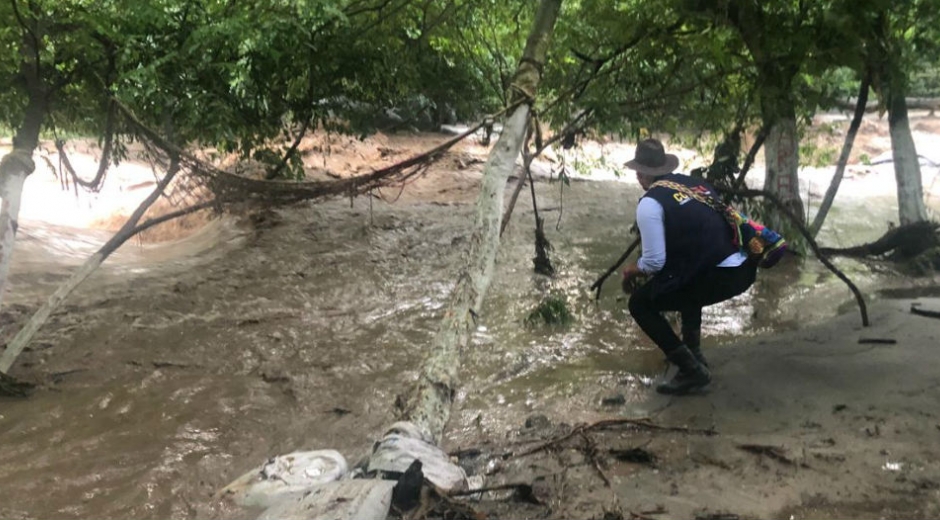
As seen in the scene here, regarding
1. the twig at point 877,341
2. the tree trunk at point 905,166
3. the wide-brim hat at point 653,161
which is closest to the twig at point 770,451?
the wide-brim hat at point 653,161

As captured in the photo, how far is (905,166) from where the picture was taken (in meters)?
7.39

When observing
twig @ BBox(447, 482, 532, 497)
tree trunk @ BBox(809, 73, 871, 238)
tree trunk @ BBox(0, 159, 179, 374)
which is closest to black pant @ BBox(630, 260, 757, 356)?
twig @ BBox(447, 482, 532, 497)

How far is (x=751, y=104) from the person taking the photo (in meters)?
5.90

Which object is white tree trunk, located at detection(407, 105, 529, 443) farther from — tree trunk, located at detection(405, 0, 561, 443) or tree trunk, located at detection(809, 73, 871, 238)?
tree trunk, located at detection(809, 73, 871, 238)

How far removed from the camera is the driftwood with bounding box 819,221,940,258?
7.09 m

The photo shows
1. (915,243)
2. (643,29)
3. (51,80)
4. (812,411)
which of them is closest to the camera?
(812,411)

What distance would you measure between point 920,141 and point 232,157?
53.6 ft

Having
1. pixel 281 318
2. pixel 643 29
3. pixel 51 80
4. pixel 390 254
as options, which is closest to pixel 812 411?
pixel 643 29

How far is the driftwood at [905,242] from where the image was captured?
709cm

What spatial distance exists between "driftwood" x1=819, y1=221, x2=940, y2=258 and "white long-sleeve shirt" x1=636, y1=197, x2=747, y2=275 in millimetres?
4070

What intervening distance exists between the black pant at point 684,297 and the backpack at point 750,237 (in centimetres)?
7

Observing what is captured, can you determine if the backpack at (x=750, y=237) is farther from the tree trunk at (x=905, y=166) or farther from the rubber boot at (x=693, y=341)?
the tree trunk at (x=905, y=166)

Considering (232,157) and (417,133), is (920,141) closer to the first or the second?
(417,133)

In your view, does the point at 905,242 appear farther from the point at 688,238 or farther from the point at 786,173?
the point at 688,238
